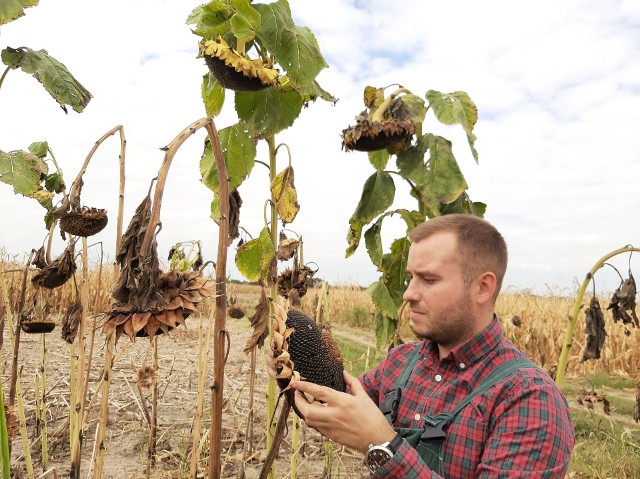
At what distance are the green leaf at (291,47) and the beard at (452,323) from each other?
935mm

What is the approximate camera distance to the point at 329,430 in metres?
1.56

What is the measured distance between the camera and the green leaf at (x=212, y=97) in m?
2.54

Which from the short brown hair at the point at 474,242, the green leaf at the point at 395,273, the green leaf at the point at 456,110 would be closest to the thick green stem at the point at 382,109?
the green leaf at the point at 456,110

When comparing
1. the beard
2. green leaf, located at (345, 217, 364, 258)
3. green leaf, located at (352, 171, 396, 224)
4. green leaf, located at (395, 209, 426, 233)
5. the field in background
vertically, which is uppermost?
green leaf, located at (352, 171, 396, 224)

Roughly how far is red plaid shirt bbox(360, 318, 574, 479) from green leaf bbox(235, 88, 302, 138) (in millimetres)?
1039

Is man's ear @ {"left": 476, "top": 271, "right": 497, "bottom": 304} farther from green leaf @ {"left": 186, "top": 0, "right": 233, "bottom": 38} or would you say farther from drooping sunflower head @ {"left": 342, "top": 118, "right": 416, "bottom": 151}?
green leaf @ {"left": 186, "top": 0, "right": 233, "bottom": 38}

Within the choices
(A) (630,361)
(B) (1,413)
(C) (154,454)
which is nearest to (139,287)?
(B) (1,413)

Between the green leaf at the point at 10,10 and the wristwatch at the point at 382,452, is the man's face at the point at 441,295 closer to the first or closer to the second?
the wristwatch at the point at 382,452

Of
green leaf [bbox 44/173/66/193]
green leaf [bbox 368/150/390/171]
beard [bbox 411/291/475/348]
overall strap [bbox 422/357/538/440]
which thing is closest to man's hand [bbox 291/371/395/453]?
overall strap [bbox 422/357/538/440]

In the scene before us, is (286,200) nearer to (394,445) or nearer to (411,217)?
(411,217)

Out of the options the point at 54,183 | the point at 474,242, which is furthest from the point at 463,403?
the point at 54,183

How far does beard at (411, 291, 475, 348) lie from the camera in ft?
6.25

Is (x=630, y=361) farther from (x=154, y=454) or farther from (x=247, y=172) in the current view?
(x=247, y=172)

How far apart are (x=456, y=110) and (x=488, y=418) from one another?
159 centimetres
